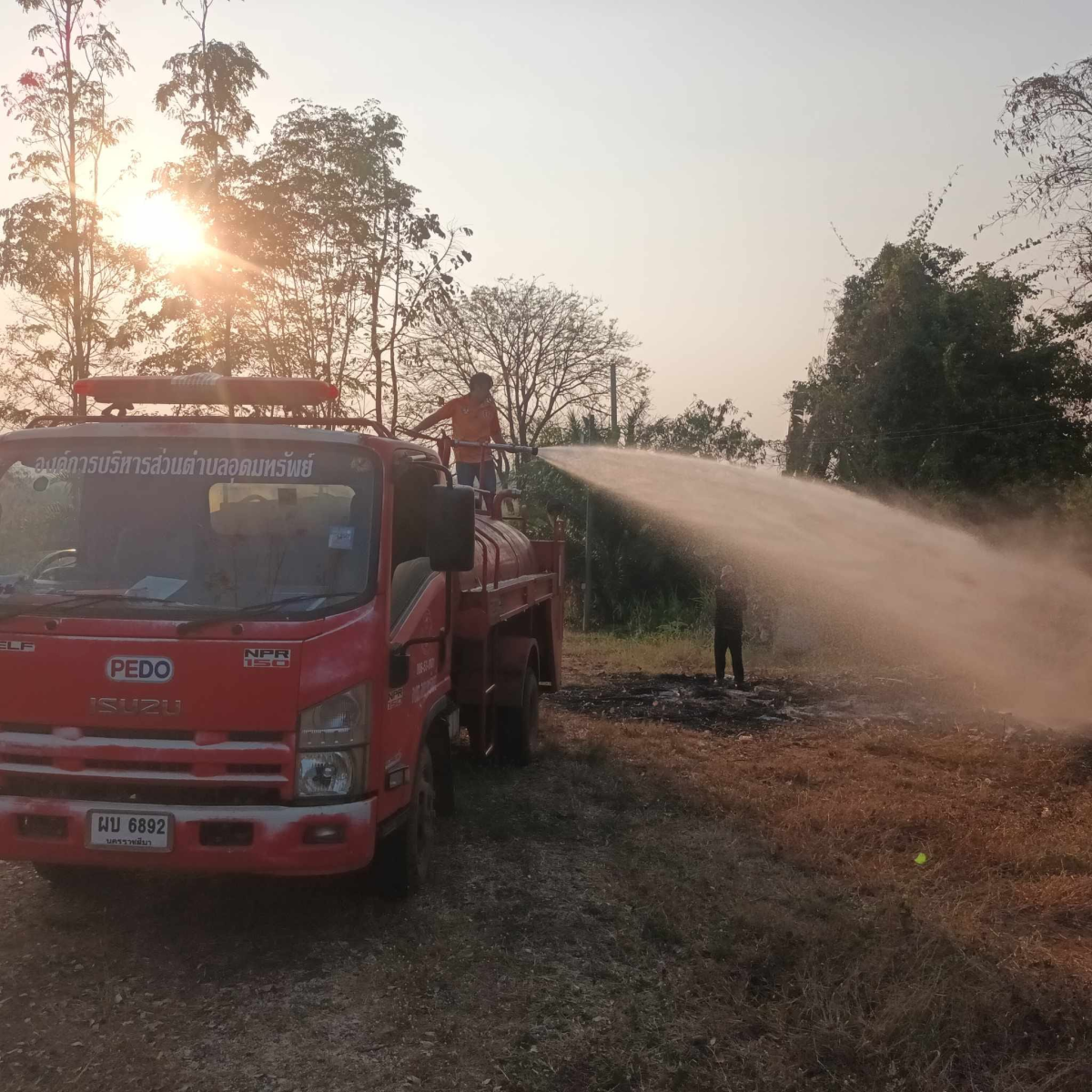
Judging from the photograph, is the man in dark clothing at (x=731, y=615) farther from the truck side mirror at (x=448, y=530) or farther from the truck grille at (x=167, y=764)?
the truck grille at (x=167, y=764)

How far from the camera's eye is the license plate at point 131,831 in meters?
4.61

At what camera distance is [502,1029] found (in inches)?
173

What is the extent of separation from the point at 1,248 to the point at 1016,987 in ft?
53.5

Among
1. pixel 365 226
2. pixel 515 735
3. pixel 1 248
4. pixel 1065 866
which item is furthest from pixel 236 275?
pixel 1065 866

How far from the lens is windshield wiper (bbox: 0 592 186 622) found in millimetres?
4762

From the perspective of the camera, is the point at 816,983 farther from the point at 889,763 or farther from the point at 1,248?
the point at 1,248

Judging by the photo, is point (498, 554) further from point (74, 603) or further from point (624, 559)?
point (624, 559)

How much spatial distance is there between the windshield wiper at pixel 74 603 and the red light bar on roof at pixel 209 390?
1423mm

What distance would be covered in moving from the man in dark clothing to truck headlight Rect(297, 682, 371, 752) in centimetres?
1025

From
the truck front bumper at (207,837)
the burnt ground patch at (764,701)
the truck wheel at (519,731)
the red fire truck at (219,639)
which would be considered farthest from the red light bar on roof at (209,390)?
the burnt ground patch at (764,701)

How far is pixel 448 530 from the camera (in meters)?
5.26

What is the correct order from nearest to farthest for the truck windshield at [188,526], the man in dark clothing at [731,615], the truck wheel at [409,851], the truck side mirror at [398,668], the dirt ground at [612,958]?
the dirt ground at [612,958] → the truck windshield at [188,526] → the truck side mirror at [398,668] → the truck wheel at [409,851] → the man in dark clothing at [731,615]

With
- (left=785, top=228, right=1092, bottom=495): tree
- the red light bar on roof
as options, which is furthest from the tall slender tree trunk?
(left=785, top=228, right=1092, bottom=495): tree

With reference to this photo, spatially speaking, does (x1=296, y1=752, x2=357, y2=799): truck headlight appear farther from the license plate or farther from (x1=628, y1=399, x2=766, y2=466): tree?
(x1=628, y1=399, x2=766, y2=466): tree
